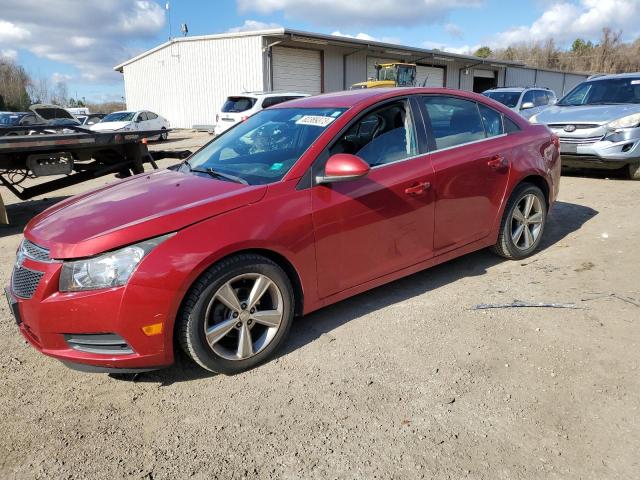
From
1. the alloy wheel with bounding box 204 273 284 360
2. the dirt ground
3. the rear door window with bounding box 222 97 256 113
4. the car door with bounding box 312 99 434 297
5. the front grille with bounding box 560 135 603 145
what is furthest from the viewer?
the rear door window with bounding box 222 97 256 113

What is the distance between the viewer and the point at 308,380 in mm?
2969

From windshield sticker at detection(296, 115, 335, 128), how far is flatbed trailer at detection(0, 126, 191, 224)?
413 cm

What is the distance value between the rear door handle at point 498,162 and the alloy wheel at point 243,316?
227 centimetres

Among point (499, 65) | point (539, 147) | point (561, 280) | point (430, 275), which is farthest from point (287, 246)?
point (499, 65)

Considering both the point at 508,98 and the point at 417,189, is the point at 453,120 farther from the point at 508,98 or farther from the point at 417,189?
the point at 508,98

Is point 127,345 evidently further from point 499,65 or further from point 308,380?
point 499,65

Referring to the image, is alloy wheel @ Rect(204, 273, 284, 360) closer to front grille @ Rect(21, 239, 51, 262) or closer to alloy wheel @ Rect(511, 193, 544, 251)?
front grille @ Rect(21, 239, 51, 262)

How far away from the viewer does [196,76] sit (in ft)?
90.7

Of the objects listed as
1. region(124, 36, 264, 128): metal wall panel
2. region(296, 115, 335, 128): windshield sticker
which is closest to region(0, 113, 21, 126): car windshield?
region(124, 36, 264, 128): metal wall panel

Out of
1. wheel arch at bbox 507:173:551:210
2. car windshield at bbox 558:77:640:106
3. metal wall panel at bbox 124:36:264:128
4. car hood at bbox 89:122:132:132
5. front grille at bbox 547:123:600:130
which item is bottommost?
wheel arch at bbox 507:173:551:210

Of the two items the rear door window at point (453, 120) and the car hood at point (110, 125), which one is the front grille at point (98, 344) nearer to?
the rear door window at point (453, 120)

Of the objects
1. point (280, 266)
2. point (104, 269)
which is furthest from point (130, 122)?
point (104, 269)

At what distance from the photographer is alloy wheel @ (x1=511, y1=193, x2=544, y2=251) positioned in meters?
4.68

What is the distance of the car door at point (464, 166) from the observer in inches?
154
